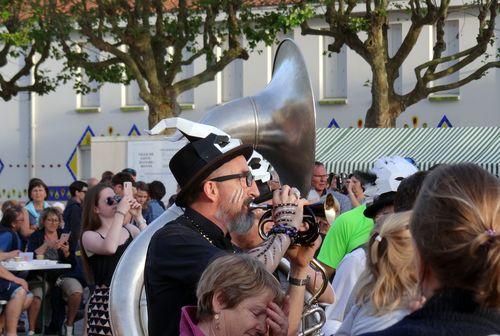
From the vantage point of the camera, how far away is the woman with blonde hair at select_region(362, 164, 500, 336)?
7.57 feet

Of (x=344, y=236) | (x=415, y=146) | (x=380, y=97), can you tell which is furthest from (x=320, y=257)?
(x=380, y=97)

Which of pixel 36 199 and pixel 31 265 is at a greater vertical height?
pixel 36 199

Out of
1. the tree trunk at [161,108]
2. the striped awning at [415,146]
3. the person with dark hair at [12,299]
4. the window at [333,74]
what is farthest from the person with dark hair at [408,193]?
the window at [333,74]

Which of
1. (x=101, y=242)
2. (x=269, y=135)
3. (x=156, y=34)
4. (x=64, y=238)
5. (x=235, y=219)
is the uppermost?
(x=156, y=34)

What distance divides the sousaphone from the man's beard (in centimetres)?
98

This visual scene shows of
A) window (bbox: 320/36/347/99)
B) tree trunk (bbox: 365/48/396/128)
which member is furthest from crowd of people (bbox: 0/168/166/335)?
window (bbox: 320/36/347/99)

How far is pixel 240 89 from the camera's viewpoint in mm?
37156

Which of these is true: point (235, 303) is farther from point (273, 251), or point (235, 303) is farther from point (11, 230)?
point (11, 230)

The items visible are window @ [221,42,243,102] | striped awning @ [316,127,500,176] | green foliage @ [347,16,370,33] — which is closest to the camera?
striped awning @ [316,127,500,176]

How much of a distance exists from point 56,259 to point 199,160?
8.97 m

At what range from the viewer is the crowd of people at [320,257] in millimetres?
2326

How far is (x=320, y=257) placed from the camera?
6.62m

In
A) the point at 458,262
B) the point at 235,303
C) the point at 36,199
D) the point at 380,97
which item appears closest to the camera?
the point at 458,262

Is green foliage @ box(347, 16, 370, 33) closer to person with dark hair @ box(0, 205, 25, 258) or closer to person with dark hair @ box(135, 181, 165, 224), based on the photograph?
person with dark hair @ box(135, 181, 165, 224)
